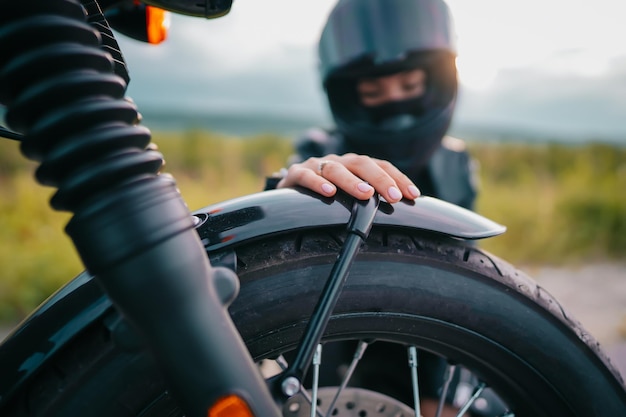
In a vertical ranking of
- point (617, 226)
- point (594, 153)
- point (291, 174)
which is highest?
point (291, 174)

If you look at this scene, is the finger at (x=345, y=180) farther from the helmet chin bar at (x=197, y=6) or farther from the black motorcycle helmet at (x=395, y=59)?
the black motorcycle helmet at (x=395, y=59)

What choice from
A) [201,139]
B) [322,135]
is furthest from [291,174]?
[201,139]

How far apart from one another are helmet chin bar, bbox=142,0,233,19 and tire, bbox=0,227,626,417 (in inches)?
11.3

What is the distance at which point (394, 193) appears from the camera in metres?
0.59

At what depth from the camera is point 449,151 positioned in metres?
1.74

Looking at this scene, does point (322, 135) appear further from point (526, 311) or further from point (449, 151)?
point (526, 311)

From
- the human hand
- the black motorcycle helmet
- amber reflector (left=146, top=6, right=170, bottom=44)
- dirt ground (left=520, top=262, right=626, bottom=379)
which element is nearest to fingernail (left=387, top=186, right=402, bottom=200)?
the human hand

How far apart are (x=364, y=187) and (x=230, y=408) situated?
0.30 m

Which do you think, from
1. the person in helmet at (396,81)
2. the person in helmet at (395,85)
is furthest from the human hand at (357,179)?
the person in helmet at (396,81)

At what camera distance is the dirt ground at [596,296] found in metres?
2.04

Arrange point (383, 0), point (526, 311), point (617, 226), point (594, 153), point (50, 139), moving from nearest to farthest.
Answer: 1. point (50, 139)
2. point (526, 311)
3. point (383, 0)
4. point (617, 226)
5. point (594, 153)

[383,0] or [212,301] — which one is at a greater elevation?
[383,0]

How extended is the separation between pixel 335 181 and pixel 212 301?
29 cm

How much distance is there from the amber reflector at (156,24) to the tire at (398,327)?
13.2 inches
